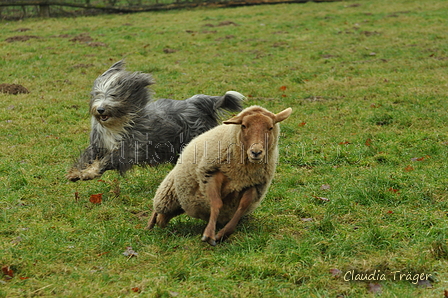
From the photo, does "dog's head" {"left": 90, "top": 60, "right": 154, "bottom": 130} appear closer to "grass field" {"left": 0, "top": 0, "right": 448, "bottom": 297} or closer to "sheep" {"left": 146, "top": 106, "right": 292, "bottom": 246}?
"grass field" {"left": 0, "top": 0, "right": 448, "bottom": 297}

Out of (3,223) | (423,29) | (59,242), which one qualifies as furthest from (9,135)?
(423,29)

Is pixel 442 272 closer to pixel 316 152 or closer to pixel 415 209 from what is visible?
pixel 415 209

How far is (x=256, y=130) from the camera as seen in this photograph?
5.15 metres

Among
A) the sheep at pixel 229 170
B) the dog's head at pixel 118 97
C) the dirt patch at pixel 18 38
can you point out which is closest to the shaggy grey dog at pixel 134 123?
the dog's head at pixel 118 97

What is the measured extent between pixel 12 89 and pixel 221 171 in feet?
30.3

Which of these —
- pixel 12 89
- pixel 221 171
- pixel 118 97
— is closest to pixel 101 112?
pixel 118 97

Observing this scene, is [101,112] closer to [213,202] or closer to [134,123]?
[134,123]

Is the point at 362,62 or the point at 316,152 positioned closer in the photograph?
the point at 316,152

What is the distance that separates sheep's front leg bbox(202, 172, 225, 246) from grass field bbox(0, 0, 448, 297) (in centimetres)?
17

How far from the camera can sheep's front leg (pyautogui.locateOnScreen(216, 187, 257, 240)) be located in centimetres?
534

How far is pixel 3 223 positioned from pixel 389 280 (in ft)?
13.9

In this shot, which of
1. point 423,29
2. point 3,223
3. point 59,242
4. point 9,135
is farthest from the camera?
point 423,29

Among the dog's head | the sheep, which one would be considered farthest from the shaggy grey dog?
the sheep

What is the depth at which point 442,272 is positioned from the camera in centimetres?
448
